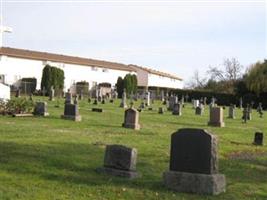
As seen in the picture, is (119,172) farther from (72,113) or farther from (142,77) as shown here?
(142,77)

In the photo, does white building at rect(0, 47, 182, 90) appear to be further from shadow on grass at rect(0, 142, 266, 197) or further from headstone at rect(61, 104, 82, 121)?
→ shadow on grass at rect(0, 142, 266, 197)

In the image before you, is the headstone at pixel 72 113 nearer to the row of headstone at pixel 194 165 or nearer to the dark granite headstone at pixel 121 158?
the dark granite headstone at pixel 121 158

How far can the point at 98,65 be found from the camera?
84.3 meters

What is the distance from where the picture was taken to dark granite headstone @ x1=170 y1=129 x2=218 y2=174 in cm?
1004

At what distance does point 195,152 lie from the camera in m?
10.1

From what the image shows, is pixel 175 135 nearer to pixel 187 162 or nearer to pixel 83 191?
pixel 187 162

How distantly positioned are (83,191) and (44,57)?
67.4 meters

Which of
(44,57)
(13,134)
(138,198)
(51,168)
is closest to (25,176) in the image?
(51,168)

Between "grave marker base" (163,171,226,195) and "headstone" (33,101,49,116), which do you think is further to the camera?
"headstone" (33,101,49,116)

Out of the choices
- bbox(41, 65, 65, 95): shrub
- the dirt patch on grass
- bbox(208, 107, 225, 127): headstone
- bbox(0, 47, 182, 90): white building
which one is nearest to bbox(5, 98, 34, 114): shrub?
bbox(208, 107, 225, 127): headstone

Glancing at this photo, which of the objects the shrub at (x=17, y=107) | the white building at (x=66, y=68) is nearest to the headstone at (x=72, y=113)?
the shrub at (x=17, y=107)

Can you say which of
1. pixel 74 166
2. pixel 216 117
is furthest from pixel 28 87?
pixel 74 166

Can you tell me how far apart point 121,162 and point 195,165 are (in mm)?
1545

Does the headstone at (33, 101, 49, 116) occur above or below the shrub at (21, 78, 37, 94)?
below
